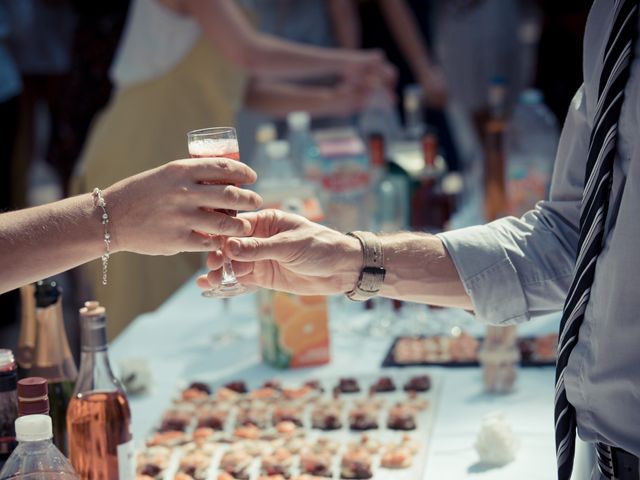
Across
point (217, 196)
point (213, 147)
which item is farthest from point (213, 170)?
point (213, 147)

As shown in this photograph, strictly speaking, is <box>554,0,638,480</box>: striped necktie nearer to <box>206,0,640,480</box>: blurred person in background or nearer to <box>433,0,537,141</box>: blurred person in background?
<box>206,0,640,480</box>: blurred person in background

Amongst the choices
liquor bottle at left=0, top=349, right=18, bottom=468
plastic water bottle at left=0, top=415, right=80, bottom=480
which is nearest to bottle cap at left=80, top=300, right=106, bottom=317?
liquor bottle at left=0, top=349, right=18, bottom=468

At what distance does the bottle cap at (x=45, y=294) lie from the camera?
60.7 inches

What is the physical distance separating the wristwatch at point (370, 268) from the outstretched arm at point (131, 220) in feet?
0.93

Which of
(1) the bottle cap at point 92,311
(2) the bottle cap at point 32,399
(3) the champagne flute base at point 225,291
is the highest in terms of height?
(1) the bottle cap at point 92,311

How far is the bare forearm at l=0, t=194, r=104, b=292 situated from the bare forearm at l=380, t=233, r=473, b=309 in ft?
1.68

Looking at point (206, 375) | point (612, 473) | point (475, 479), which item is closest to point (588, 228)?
point (612, 473)

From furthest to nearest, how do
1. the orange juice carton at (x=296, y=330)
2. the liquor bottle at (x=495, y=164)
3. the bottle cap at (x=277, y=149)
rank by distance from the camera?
1. the liquor bottle at (x=495, y=164)
2. the bottle cap at (x=277, y=149)
3. the orange juice carton at (x=296, y=330)

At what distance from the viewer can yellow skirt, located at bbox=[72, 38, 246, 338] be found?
3.71 metres

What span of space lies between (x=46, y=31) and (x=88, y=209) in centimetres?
482

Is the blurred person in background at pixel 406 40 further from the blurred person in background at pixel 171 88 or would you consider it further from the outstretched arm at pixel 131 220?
the outstretched arm at pixel 131 220

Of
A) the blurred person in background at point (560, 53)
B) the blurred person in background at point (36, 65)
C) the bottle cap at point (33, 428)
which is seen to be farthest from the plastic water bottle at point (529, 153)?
the blurred person in background at point (36, 65)

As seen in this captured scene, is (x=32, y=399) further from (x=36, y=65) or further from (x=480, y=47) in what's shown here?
(x=36, y=65)

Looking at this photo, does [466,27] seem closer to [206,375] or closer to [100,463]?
[206,375]
